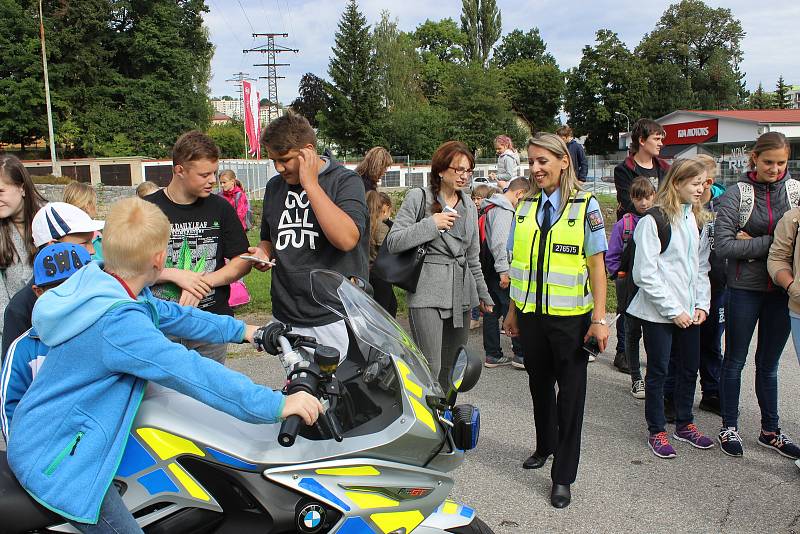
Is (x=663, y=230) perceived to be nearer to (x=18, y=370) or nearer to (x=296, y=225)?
(x=296, y=225)

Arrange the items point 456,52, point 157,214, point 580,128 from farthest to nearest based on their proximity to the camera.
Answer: point 456,52 → point 580,128 → point 157,214

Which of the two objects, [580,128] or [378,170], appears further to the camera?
[580,128]

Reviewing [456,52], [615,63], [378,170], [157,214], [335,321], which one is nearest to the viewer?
[157,214]

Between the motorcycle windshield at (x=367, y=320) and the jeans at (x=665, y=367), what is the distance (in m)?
2.43

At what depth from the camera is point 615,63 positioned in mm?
67312

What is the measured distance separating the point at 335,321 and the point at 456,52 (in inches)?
3433

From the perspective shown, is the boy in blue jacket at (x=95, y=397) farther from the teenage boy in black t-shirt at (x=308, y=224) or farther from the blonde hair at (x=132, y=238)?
the teenage boy in black t-shirt at (x=308, y=224)

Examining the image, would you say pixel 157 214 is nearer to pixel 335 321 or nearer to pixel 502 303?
pixel 335 321

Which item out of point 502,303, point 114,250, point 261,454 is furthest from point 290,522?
point 502,303

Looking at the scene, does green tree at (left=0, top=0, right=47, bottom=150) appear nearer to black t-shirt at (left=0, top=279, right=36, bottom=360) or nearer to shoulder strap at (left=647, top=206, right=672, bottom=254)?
black t-shirt at (left=0, top=279, right=36, bottom=360)

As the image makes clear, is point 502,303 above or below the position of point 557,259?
below

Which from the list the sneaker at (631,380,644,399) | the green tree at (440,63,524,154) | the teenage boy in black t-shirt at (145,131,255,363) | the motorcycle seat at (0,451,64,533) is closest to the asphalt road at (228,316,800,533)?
the sneaker at (631,380,644,399)

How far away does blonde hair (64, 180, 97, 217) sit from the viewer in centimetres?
483

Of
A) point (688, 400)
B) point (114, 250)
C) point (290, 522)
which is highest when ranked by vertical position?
point (114, 250)
